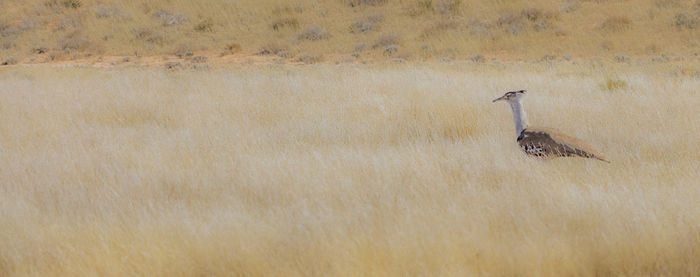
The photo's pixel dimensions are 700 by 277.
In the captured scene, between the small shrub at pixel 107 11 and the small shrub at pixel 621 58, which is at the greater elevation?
the small shrub at pixel 107 11

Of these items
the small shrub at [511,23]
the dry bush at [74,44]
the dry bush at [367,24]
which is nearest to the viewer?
the small shrub at [511,23]

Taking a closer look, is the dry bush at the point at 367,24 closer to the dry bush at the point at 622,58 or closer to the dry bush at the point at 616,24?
the dry bush at the point at 616,24

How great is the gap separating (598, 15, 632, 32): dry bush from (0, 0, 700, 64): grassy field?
5 cm

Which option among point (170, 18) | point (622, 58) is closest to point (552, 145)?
point (622, 58)

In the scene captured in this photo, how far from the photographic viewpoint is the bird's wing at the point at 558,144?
462cm

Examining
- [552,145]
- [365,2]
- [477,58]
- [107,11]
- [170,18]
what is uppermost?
[107,11]

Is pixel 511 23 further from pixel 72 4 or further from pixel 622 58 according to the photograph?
pixel 72 4

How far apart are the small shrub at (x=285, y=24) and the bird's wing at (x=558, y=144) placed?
23032 mm

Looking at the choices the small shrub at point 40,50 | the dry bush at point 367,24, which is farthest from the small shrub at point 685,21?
the small shrub at point 40,50

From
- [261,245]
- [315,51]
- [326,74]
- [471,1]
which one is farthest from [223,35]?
[261,245]

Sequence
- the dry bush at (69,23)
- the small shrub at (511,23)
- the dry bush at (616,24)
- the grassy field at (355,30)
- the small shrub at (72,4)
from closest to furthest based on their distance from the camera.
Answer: the grassy field at (355,30) → the dry bush at (616,24) → the small shrub at (511,23) → the dry bush at (69,23) → the small shrub at (72,4)

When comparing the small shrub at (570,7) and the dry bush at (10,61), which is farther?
the small shrub at (570,7)

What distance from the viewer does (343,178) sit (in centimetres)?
448

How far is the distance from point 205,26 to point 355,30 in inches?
271
